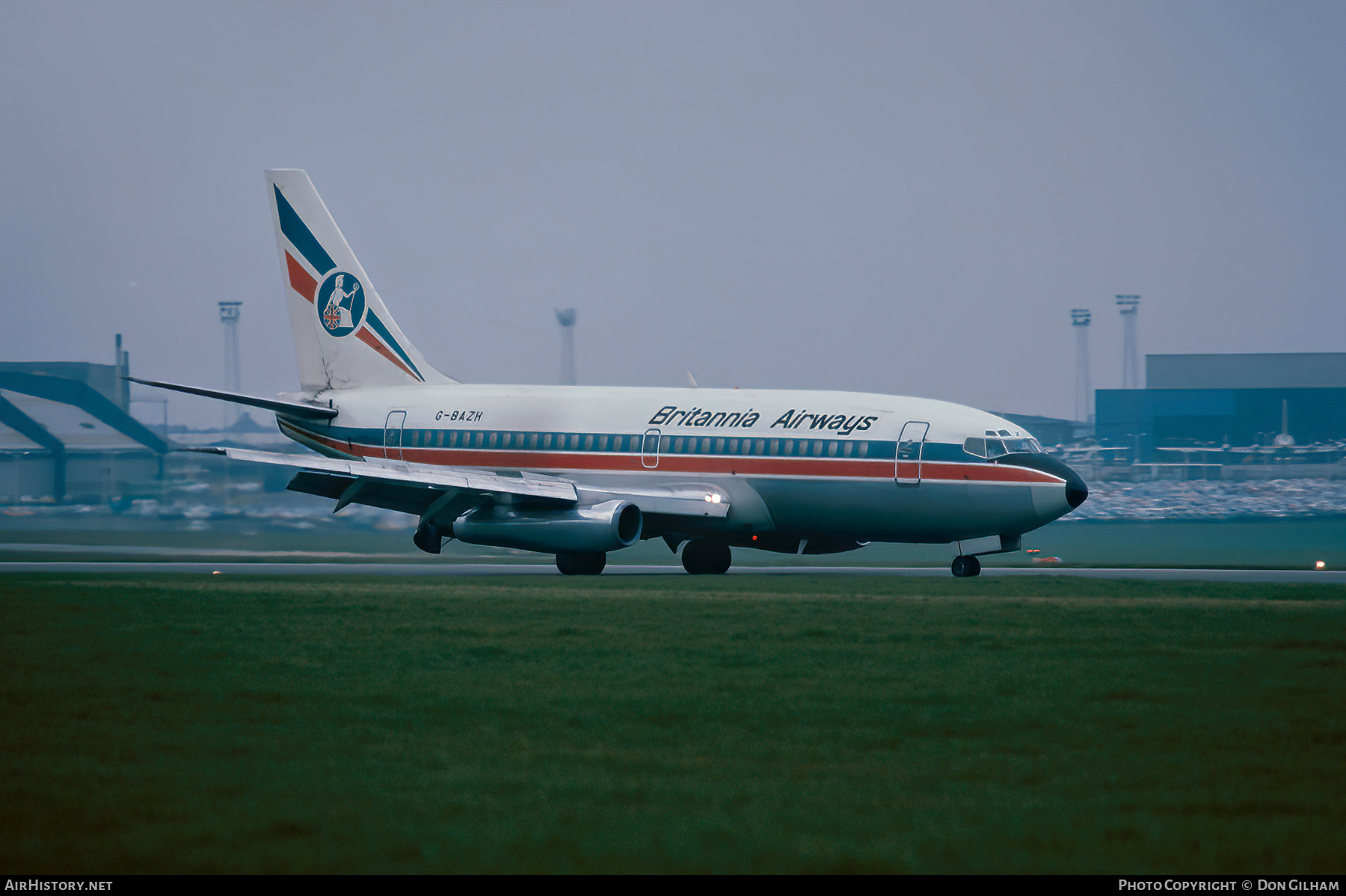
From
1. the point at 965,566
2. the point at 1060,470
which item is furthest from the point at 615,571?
the point at 1060,470

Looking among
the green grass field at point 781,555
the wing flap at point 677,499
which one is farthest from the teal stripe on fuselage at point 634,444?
the green grass field at point 781,555

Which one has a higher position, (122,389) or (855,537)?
(122,389)

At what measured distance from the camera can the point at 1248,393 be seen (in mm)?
108375

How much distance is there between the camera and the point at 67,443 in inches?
3103

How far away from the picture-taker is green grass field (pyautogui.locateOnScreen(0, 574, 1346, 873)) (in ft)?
34.6

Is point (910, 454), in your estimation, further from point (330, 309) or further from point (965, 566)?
point (330, 309)

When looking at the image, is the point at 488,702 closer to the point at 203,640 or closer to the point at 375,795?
the point at 375,795

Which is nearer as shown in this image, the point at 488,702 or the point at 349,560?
the point at 488,702

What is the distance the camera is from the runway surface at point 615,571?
3903cm

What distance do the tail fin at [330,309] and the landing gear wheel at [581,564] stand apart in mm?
9631

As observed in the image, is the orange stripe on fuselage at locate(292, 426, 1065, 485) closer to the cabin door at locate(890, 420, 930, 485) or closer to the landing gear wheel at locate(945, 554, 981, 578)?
the cabin door at locate(890, 420, 930, 485)

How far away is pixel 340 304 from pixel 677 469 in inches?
542
